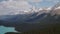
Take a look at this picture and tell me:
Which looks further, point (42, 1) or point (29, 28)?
point (42, 1)

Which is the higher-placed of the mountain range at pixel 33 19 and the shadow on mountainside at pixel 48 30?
the mountain range at pixel 33 19

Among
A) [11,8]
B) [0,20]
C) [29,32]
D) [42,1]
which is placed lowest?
[29,32]

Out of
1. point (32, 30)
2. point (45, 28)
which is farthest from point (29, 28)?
point (45, 28)

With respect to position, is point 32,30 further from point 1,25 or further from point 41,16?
point 1,25

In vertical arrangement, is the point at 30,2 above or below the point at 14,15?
above

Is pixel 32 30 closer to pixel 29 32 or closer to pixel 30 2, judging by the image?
pixel 29 32

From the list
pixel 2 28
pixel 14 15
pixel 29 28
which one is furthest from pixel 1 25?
→ pixel 29 28

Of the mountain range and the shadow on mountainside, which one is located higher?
the mountain range

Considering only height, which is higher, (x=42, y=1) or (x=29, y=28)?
(x=42, y=1)
